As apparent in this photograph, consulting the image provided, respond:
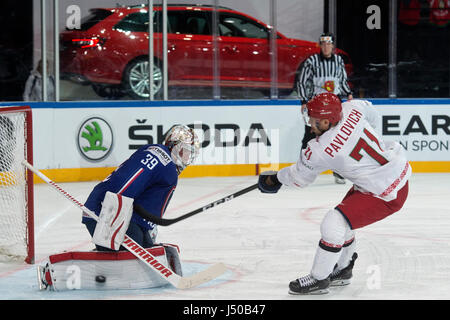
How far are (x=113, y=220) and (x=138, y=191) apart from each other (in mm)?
180

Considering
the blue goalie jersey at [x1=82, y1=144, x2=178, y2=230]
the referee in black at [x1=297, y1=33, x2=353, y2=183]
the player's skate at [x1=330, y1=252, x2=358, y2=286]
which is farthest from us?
the referee in black at [x1=297, y1=33, x2=353, y2=183]

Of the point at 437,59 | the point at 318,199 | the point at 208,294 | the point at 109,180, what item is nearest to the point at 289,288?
the point at 208,294

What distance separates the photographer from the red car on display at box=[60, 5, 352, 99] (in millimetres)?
8727

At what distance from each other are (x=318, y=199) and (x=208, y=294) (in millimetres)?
3265

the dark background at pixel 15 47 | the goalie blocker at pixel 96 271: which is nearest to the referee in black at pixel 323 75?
the dark background at pixel 15 47

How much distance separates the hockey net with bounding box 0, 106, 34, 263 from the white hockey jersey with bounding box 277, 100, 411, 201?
59.9 inches

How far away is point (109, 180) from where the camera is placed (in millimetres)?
3988

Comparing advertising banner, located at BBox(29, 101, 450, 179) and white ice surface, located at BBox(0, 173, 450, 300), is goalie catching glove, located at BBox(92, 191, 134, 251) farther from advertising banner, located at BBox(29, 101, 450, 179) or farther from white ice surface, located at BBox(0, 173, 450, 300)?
advertising banner, located at BBox(29, 101, 450, 179)

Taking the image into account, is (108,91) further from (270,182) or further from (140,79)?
(270,182)

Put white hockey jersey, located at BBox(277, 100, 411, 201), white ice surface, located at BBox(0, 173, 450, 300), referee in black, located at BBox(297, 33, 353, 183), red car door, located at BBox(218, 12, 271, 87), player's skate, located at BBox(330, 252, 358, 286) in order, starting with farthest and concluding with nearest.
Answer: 1. red car door, located at BBox(218, 12, 271, 87)
2. referee in black, located at BBox(297, 33, 353, 183)
3. player's skate, located at BBox(330, 252, 358, 286)
4. white ice surface, located at BBox(0, 173, 450, 300)
5. white hockey jersey, located at BBox(277, 100, 411, 201)

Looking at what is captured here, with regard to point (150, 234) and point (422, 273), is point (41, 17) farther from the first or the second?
point (422, 273)

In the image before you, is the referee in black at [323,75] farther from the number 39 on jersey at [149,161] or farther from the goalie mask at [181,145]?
the number 39 on jersey at [149,161]

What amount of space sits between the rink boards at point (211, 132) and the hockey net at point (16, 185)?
2981mm

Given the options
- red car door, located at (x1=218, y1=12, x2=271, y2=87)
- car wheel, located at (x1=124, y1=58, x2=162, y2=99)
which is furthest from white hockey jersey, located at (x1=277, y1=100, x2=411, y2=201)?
red car door, located at (x1=218, y1=12, x2=271, y2=87)
